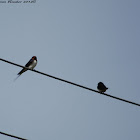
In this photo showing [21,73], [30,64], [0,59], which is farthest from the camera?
[30,64]

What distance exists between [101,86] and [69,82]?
236 inches

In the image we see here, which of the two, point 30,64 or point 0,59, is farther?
point 30,64

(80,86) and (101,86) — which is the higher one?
(101,86)

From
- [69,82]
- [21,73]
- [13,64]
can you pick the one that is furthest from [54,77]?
[21,73]

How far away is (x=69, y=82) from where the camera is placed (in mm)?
7289

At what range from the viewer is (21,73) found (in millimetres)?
11297

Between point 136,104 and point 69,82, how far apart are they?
1.41 meters

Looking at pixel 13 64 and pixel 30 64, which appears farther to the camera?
pixel 30 64

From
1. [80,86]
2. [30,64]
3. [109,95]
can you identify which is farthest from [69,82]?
[30,64]

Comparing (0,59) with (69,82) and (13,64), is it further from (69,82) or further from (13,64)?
(69,82)

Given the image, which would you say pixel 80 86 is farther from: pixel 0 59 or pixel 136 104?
pixel 0 59

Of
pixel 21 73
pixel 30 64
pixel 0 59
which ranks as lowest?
pixel 0 59

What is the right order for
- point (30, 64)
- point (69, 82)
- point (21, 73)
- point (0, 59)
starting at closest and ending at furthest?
point (0, 59)
point (69, 82)
point (21, 73)
point (30, 64)

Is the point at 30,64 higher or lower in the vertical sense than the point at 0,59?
higher
